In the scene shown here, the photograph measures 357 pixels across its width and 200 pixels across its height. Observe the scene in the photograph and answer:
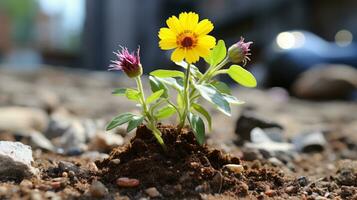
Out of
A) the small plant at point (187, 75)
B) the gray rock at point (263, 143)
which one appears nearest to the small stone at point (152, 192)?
the small plant at point (187, 75)

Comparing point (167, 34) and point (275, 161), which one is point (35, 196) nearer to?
point (167, 34)

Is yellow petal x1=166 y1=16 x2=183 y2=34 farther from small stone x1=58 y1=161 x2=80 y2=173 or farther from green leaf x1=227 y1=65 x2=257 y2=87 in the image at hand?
small stone x1=58 y1=161 x2=80 y2=173

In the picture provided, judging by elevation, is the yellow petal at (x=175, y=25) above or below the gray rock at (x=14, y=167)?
above

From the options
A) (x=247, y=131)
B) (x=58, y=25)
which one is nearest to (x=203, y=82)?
(x=247, y=131)

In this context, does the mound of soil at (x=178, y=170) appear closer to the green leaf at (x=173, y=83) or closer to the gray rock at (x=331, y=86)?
the green leaf at (x=173, y=83)

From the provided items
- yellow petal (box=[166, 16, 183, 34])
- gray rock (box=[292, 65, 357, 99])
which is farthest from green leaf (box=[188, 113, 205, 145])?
gray rock (box=[292, 65, 357, 99])

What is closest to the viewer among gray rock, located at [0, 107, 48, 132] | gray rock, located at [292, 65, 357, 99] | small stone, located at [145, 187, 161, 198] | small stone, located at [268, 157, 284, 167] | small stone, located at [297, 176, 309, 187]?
small stone, located at [145, 187, 161, 198]

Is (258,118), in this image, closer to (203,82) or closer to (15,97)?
(203,82)
